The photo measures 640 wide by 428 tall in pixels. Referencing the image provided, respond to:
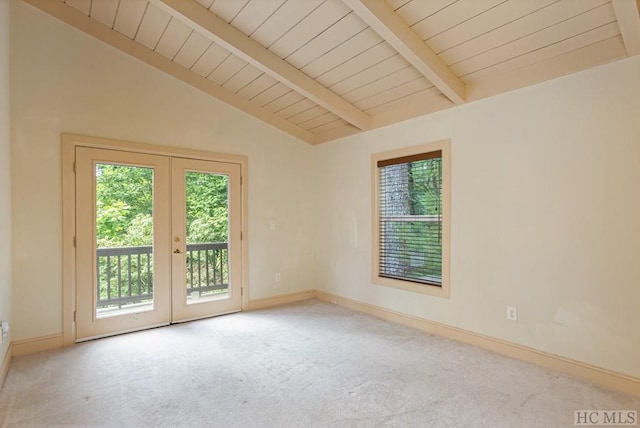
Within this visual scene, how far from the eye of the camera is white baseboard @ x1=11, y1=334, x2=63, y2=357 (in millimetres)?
3080

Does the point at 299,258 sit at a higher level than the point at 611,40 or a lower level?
lower

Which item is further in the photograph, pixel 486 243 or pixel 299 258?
pixel 299 258

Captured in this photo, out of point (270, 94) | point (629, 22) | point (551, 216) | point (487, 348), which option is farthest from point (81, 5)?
point (487, 348)

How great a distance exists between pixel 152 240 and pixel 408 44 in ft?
10.6

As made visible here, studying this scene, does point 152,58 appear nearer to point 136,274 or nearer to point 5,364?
point 136,274

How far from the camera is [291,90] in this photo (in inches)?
155

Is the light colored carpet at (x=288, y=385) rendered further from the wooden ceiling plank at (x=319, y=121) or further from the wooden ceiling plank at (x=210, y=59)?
the wooden ceiling plank at (x=210, y=59)

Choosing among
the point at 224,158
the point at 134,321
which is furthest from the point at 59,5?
the point at 134,321

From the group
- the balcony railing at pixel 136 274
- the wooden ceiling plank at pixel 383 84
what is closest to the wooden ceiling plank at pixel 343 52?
the wooden ceiling plank at pixel 383 84

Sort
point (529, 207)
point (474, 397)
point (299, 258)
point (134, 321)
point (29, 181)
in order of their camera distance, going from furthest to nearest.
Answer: point (299, 258), point (134, 321), point (29, 181), point (529, 207), point (474, 397)

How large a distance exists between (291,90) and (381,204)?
172 centimetres

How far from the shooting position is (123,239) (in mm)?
3680

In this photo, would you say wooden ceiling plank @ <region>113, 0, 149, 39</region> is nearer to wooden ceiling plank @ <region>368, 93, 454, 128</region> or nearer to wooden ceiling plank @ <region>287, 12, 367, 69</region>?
wooden ceiling plank @ <region>287, 12, 367, 69</region>

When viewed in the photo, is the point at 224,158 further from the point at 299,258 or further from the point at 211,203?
the point at 299,258
